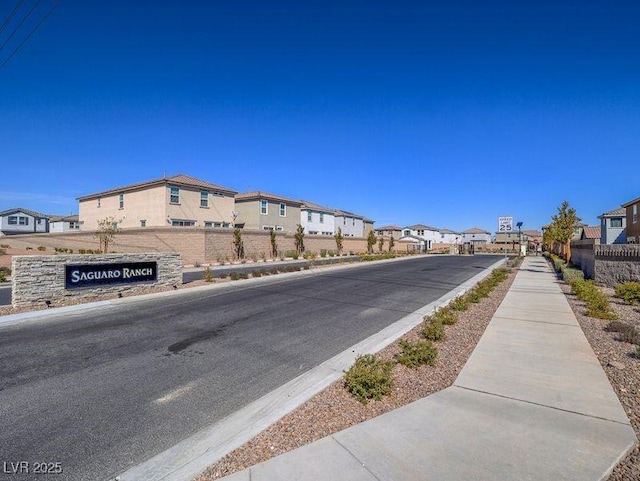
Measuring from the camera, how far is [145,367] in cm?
586

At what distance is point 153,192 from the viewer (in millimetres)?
32531

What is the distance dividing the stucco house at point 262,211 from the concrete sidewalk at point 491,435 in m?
34.8

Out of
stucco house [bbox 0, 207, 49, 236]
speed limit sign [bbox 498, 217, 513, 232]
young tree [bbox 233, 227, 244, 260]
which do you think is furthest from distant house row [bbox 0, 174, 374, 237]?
stucco house [bbox 0, 207, 49, 236]

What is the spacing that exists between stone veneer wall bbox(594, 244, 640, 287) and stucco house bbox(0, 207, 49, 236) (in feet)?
266

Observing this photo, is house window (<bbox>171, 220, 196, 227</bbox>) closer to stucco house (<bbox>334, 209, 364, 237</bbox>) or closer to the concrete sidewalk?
stucco house (<bbox>334, 209, 364, 237</bbox>)

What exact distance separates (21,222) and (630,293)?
8627 cm

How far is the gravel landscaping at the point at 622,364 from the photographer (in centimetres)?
310

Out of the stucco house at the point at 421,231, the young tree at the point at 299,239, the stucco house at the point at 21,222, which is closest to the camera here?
the young tree at the point at 299,239

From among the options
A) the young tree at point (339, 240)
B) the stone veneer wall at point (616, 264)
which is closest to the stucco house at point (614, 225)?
the young tree at point (339, 240)

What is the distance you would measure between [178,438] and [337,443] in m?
1.77

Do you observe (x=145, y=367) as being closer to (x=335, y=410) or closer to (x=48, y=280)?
(x=335, y=410)

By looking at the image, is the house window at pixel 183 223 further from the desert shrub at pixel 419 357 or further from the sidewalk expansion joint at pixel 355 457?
the sidewalk expansion joint at pixel 355 457

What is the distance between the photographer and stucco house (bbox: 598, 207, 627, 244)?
147 feet

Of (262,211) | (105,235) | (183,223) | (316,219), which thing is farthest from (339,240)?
(105,235)
